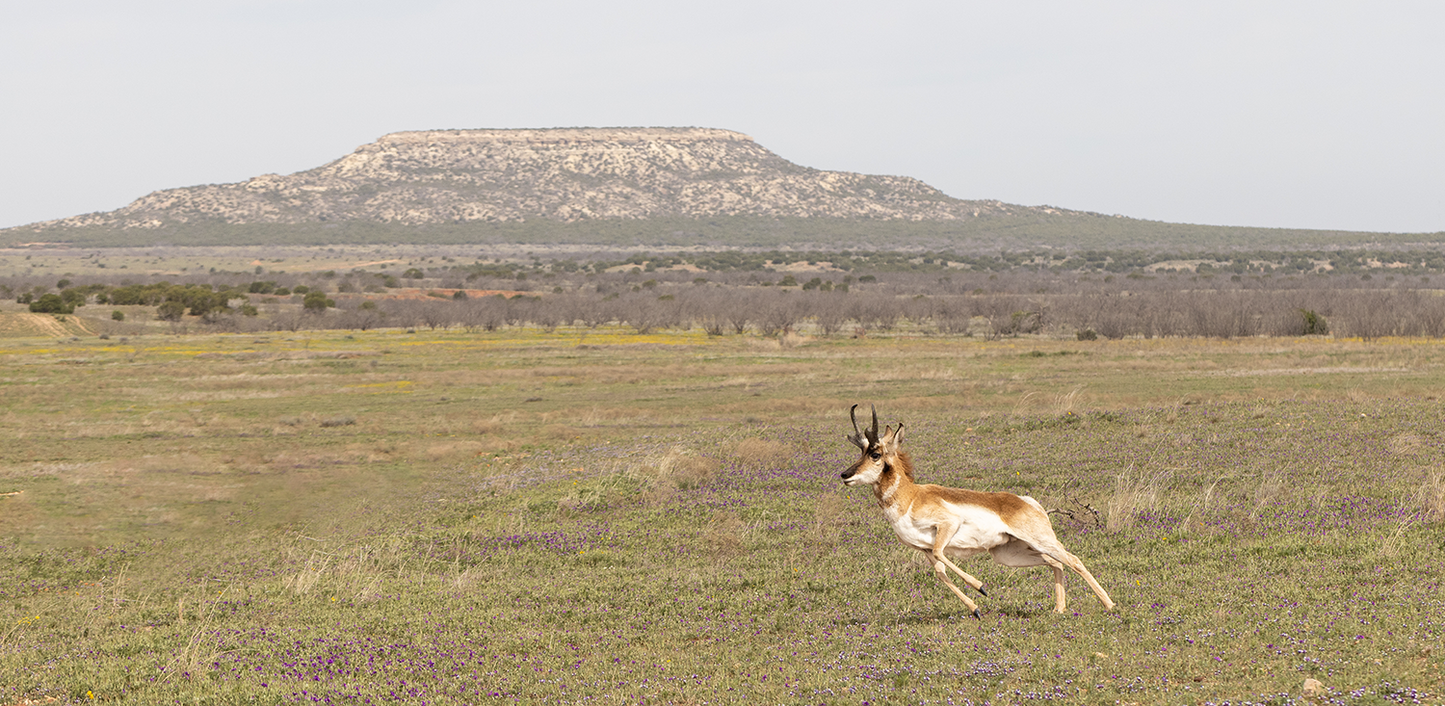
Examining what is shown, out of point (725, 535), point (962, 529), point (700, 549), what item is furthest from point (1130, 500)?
point (962, 529)

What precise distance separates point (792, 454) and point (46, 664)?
44.2 ft

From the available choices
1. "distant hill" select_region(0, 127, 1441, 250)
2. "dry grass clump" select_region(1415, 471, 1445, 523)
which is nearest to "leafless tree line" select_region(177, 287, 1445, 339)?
"dry grass clump" select_region(1415, 471, 1445, 523)

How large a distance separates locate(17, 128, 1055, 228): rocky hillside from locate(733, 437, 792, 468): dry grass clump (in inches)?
6194

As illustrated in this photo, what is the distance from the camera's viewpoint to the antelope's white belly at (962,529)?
8.15m

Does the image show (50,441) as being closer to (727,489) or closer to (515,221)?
(727,489)

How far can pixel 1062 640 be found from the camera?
8.19 m

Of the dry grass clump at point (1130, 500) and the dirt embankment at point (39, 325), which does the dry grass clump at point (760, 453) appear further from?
the dirt embankment at point (39, 325)

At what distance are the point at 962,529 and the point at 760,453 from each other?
12.5m

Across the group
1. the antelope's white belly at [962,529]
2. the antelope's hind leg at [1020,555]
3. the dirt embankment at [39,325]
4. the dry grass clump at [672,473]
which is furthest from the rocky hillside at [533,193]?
the antelope's white belly at [962,529]

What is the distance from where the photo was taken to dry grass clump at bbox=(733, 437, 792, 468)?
20.2 metres

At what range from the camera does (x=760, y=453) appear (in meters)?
20.6

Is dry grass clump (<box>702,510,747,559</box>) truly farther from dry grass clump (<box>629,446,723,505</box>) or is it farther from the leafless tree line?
the leafless tree line

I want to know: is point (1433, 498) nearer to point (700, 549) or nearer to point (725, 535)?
point (725, 535)

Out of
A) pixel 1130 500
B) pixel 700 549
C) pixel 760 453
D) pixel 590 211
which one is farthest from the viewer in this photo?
pixel 590 211
